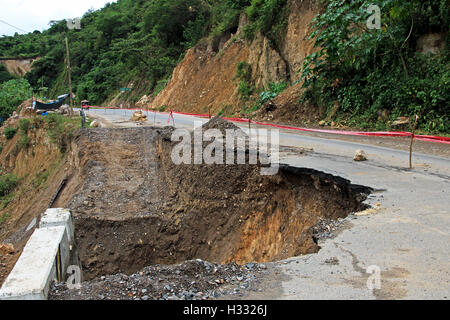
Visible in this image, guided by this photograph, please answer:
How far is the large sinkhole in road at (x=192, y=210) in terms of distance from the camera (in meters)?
8.96

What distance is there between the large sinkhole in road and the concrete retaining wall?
158 inches

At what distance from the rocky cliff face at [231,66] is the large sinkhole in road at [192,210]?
431 inches

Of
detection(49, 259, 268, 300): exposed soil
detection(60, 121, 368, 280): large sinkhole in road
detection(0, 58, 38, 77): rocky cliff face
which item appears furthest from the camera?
detection(0, 58, 38, 77): rocky cliff face

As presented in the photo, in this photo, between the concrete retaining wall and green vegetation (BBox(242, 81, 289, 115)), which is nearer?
the concrete retaining wall

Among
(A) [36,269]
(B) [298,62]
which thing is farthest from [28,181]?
(A) [36,269]

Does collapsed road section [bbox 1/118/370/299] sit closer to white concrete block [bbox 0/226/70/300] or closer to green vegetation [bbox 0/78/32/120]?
white concrete block [bbox 0/226/70/300]

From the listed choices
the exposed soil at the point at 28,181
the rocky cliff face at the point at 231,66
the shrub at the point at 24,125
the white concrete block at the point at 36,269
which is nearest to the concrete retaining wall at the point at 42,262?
the white concrete block at the point at 36,269

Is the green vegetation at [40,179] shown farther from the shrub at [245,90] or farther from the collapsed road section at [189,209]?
the shrub at [245,90]

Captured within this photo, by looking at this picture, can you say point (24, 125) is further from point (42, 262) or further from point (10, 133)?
point (42, 262)

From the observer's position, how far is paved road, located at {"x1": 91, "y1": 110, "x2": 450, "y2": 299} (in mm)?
3922

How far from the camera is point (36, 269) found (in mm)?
4371

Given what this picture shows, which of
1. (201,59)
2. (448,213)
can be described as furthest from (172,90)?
(448,213)

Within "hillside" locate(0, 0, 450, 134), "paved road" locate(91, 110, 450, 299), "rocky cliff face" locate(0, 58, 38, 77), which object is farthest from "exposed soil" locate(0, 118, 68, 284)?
"rocky cliff face" locate(0, 58, 38, 77)

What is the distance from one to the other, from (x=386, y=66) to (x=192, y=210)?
1096 centimetres
